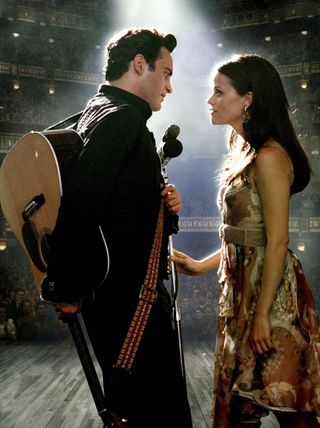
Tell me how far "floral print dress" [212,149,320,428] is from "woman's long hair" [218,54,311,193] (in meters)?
0.15

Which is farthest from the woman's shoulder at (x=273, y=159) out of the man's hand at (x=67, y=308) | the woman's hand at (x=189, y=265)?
the man's hand at (x=67, y=308)

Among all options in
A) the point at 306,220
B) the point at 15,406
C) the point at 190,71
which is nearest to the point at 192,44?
the point at 190,71

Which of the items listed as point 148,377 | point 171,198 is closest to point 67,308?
point 148,377

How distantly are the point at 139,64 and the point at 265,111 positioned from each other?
467mm

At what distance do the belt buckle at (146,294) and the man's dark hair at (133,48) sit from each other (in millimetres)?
686

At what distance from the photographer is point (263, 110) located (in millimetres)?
1585

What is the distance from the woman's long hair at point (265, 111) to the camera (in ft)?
5.15

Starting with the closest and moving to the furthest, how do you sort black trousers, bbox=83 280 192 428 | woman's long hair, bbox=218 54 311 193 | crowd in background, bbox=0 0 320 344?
black trousers, bbox=83 280 192 428, woman's long hair, bbox=218 54 311 193, crowd in background, bbox=0 0 320 344

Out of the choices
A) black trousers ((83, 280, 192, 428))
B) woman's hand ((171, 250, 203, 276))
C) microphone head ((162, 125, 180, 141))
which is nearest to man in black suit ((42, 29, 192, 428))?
black trousers ((83, 280, 192, 428))

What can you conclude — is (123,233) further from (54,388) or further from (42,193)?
(54,388)

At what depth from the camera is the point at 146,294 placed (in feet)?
4.39

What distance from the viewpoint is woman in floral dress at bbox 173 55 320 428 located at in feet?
4.89

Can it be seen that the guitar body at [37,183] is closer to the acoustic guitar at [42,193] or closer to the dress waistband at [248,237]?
the acoustic guitar at [42,193]

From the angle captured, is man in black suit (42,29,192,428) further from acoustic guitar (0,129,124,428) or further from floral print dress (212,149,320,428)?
floral print dress (212,149,320,428)
